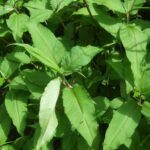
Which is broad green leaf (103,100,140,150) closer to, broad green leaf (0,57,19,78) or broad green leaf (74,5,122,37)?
broad green leaf (74,5,122,37)

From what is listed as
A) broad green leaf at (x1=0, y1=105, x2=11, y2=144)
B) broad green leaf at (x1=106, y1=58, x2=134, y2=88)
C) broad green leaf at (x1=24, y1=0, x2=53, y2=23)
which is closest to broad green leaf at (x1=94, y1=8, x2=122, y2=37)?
broad green leaf at (x1=106, y1=58, x2=134, y2=88)

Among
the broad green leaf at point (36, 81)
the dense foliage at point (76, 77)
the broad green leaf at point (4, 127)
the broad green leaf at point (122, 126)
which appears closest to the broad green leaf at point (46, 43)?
the dense foliage at point (76, 77)

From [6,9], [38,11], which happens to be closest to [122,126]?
[38,11]

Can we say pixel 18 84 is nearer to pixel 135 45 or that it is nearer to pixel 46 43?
pixel 46 43

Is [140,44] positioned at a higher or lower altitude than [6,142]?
higher

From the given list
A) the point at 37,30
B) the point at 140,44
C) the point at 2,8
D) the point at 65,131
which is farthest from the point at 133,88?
the point at 2,8

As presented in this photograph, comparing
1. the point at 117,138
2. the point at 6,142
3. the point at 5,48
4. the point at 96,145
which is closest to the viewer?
the point at 117,138

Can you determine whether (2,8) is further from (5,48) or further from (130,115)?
(130,115)
